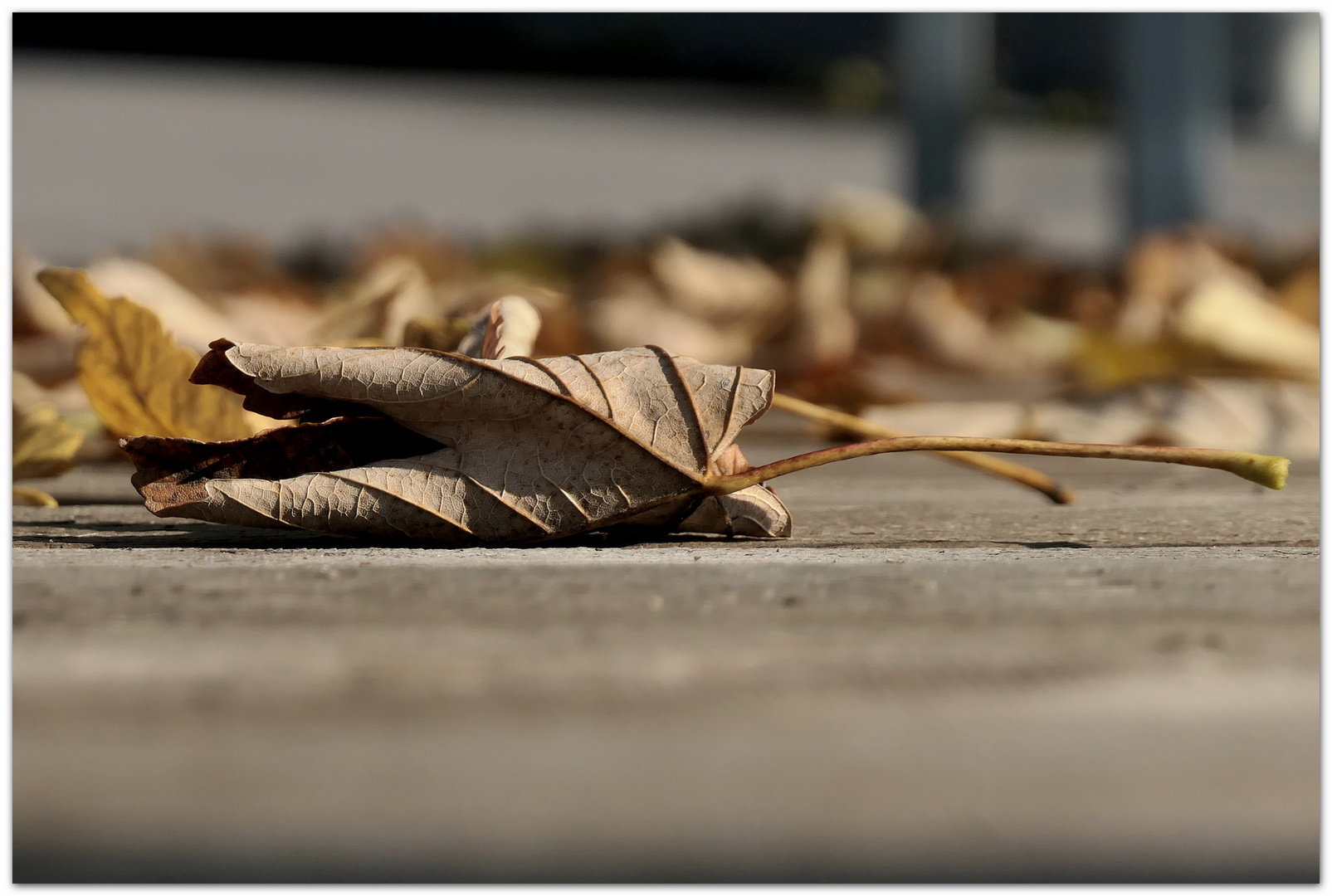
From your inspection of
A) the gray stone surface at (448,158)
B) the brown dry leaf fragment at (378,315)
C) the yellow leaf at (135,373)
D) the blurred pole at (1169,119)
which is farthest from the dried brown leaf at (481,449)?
the gray stone surface at (448,158)

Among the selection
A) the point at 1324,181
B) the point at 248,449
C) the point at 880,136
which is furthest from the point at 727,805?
the point at 880,136

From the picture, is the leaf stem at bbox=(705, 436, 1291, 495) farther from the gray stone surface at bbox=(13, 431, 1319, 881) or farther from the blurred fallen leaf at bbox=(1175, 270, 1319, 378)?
the blurred fallen leaf at bbox=(1175, 270, 1319, 378)

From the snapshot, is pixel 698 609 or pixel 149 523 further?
pixel 149 523

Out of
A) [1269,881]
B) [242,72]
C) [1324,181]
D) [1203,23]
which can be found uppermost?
[242,72]

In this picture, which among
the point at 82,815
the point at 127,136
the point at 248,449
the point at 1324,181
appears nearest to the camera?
the point at 82,815

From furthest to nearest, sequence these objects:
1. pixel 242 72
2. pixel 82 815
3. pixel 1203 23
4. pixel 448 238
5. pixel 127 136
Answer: pixel 242 72 < pixel 127 136 < pixel 448 238 < pixel 1203 23 < pixel 82 815

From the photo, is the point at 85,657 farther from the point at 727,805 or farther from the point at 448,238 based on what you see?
the point at 448,238
